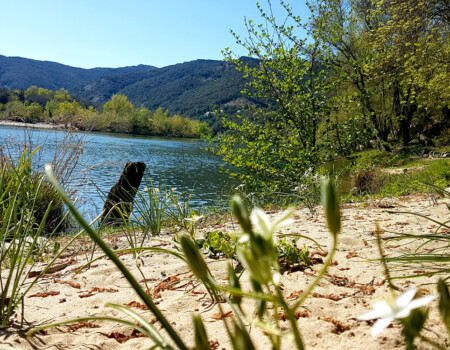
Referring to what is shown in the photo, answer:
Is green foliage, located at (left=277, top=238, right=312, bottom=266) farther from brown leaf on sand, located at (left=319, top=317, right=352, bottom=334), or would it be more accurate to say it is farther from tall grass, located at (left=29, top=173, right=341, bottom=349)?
tall grass, located at (left=29, top=173, right=341, bottom=349)

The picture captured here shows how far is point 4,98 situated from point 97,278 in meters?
96.9

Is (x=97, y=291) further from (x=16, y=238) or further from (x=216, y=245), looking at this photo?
(x=216, y=245)

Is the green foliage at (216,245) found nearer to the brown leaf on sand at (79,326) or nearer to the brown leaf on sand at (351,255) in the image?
the brown leaf on sand at (351,255)

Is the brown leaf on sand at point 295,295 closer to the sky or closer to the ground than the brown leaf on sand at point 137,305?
closer to the sky

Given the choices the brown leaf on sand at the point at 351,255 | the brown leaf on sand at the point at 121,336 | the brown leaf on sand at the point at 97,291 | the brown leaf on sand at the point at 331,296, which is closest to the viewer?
the brown leaf on sand at the point at 121,336

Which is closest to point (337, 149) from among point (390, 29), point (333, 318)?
point (333, 318)

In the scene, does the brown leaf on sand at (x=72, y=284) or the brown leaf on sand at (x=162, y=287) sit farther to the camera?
the brown leaf on sand at (x=72, y=284)

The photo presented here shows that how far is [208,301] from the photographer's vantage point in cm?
153

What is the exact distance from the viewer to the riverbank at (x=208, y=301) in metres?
1.08

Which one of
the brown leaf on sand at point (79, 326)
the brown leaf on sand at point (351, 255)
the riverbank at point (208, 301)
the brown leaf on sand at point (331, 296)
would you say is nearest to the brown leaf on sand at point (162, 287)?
the riverbank at point (208, 301)

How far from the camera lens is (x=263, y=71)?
21.2 ft

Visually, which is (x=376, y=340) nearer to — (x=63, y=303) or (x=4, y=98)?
(x=63, y=303)

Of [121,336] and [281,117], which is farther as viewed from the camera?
[281,117]

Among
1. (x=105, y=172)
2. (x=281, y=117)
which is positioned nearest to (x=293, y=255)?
(x=281, y=117)
